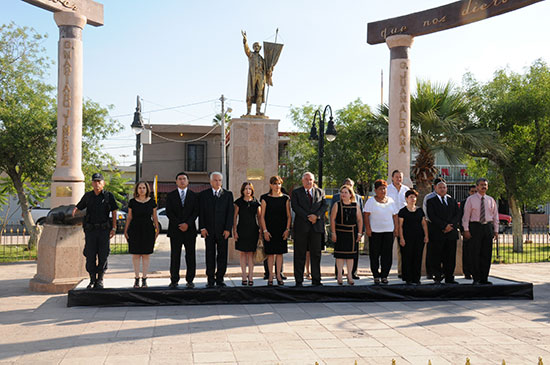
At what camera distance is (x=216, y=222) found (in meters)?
7.98

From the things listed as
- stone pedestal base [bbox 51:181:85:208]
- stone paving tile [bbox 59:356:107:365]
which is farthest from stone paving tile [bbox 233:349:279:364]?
stone pedestal base [bbox 51:181:85:208]

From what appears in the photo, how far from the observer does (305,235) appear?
26.9ft

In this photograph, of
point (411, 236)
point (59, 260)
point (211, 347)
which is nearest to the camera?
point (211, 347)

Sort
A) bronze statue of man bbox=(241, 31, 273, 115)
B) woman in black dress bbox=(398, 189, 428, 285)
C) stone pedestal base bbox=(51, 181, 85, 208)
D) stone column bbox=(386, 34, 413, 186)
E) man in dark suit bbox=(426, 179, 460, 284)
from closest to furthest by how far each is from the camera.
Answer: woman in black dress bbox=(398, 189, 428, 285) < man in dark suit bbox=(426, 179, 460, 284) < stone pedestal base bbox=(51, 181, 85, 208) < bronze statue of man bbox=(241, 31, 273, 115) < stone column bbox=(386, 34, 413, 186)

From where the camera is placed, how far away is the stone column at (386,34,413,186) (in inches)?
544

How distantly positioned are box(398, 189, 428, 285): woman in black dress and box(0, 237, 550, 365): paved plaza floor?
26.1 inches

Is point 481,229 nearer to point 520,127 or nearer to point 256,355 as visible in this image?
point 256,355

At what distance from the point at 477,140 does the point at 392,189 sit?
678 cm

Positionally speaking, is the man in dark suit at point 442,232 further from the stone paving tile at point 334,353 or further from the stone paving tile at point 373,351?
the stone paving tile at point 334,353

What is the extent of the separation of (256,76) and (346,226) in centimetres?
559

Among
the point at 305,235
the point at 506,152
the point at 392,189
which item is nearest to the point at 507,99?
the point at 506,152

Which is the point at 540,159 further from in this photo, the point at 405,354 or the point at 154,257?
the point at 405,354

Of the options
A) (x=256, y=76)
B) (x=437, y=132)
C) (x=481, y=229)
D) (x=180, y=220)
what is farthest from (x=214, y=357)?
(x=437, y=132)

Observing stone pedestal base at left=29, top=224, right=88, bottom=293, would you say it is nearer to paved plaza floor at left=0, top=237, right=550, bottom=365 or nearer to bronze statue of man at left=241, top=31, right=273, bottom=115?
paved plaza floor at left=0, top=237, right=550, bottom=365
